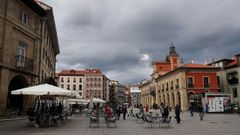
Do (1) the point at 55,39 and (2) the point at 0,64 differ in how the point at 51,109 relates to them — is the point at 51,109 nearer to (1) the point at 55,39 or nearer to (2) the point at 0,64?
(2) the point at 0,64

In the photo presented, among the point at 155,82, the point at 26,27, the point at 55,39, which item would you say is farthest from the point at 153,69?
the point at 26,27

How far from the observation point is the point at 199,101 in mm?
44719

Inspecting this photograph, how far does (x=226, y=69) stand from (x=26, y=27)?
4288 centimetres

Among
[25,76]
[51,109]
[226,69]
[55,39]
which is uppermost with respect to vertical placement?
[55,39]

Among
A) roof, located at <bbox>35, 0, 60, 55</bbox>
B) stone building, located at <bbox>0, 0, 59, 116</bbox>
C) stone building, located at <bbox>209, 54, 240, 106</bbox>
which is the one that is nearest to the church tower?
stone building, located at <bbox>209, 54, 240, 106</bbox>

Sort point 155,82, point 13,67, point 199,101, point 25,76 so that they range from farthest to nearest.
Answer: point 155,82
point 199,101
point 25,76
point 13,67

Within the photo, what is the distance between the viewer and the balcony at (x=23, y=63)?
22.4 metres

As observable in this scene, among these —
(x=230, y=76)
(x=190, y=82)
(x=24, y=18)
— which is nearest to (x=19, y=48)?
(x=24, y=18)

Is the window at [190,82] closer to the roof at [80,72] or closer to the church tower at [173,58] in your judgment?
the church tower at [173,58]

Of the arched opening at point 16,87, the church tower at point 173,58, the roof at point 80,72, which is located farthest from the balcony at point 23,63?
the roof at point 80,72

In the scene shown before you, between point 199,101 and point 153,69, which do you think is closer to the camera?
point 199,101

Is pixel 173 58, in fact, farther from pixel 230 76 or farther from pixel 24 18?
pixel 24 18

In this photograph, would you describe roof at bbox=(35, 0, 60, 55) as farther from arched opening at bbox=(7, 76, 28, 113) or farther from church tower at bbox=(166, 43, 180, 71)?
church tower at bbox=(166, 43, 180, 71)

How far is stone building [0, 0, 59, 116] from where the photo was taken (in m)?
20.6
